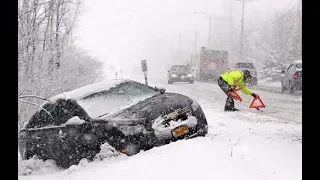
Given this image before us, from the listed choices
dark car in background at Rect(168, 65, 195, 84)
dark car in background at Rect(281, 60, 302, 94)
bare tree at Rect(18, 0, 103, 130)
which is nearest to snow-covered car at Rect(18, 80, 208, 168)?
bare tree at Rect(18, 0, 103, 130)

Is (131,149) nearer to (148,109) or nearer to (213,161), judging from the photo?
(148,109)

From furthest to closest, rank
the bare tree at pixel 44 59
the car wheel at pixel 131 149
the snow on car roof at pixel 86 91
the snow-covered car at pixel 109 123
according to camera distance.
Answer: the bare tree at pixel 44 59
the snow on car roof at pixel 86 91
the snow-covered car at pixel 109 123
the car wheel at pixel 131 149

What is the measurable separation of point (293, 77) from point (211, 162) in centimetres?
1278

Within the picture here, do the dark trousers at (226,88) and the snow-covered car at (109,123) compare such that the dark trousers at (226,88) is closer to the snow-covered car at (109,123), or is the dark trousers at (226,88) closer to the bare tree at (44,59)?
the snow-covered car at (109,123)

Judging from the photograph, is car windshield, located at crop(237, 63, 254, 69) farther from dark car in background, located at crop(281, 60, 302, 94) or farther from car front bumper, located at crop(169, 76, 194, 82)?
dark car in background, located at crop(281, 60, 302, 94)

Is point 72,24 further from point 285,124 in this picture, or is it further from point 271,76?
point 271,76

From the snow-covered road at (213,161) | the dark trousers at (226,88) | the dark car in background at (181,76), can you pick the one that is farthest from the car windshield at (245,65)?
the snow-covered road at (213,161)

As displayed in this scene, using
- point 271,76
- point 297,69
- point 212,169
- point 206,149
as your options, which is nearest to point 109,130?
point 206,149

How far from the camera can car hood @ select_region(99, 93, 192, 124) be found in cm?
Answer: 609

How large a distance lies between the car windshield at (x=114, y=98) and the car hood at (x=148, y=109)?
0.67ft

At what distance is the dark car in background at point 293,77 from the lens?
16375 mm

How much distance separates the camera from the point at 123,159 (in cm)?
575
